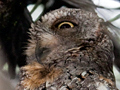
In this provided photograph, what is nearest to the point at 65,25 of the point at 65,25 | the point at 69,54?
the point at 65,25

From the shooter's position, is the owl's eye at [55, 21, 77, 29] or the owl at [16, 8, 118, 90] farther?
the owl's eye at [55, 21, 77, 29]

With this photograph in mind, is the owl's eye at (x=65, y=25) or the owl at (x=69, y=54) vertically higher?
the owl's eye at (x=65, y=25)

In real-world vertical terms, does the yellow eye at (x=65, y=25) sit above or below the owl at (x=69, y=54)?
above

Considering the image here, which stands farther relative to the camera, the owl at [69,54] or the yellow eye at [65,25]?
the yellow eye at [65,25]

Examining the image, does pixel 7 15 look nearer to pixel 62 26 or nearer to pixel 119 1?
pixel 62 26

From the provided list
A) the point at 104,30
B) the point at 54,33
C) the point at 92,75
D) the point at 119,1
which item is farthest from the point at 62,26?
the point at 119,1

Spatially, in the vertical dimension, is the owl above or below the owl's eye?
below

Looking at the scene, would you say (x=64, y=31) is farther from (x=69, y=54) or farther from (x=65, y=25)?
(x=69, y=54)
